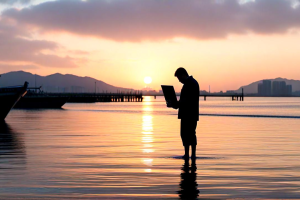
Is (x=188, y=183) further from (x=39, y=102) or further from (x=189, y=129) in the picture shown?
(x=39, y=102)

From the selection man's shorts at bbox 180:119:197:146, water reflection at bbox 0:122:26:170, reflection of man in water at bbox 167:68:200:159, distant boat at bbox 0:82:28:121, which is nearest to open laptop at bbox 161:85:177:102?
reflection of man in water at bbox 167:68:200:159

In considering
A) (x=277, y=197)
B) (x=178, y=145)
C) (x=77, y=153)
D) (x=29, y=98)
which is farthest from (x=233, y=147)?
(x=29, y=98)

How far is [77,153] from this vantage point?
13.6 m

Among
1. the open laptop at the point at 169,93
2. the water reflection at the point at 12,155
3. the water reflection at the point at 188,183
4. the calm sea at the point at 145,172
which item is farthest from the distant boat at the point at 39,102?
the water reflection at the point at 188,183

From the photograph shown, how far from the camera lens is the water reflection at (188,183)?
741cm

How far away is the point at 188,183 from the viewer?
27.7 ft

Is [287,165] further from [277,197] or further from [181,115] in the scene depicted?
[277,197]

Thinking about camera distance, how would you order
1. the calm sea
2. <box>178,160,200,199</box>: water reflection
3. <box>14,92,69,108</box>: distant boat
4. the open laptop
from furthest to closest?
<box>14,92,69,108</box>: distant boat
the open laptop
the calm sea
<box>178,160,200,199</box>: water reflection

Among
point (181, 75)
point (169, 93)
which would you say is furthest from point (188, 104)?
point (181, 75)

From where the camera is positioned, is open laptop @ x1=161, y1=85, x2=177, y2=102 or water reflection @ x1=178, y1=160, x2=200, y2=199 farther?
open laptop @ x1=161, y1=85, x2=177, y2=102

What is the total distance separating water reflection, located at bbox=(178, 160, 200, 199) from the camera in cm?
→ 741

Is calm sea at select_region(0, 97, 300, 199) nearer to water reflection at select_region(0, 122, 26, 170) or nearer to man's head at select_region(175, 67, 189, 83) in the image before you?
water reflection at select_region(0, 122, 26, 170)

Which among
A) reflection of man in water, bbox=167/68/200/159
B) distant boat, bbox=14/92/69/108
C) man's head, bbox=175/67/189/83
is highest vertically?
man's head, bbox=175/67/189/83

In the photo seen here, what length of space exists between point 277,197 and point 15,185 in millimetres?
3799
